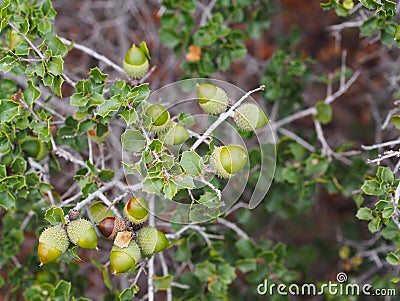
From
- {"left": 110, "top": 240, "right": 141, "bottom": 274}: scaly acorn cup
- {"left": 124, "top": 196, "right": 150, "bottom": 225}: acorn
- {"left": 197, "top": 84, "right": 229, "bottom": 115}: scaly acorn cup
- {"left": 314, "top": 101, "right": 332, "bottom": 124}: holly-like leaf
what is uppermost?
{"left": 197, "top": 84, "right": 229, "bottom": 115}: scaly acorn cup

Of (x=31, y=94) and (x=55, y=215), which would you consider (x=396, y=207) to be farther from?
(x=31, y=94)

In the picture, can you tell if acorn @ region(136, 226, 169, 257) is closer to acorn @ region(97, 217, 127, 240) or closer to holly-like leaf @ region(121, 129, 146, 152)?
acorn @ region(97, 217, 127, 240)

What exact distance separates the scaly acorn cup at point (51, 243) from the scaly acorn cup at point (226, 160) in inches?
20.1

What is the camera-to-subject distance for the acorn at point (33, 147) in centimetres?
204

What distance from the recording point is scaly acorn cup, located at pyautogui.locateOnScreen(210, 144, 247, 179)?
1547mm

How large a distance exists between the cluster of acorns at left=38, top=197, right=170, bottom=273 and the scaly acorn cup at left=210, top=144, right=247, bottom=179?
0.92 feet

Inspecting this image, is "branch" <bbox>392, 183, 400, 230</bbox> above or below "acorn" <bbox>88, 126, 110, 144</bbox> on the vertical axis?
below

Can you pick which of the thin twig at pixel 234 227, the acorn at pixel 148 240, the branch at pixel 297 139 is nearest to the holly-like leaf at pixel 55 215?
the acorn at pixel 148 240

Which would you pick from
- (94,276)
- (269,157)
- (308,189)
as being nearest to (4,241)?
(94,276)

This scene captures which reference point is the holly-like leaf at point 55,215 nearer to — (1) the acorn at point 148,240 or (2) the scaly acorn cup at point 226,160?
(1) the acorn at point 148,240

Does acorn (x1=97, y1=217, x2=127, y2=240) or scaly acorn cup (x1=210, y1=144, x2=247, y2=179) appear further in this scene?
acorn (x1=97, y1=217, x2=127, y2=240)

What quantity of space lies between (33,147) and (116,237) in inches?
26.0

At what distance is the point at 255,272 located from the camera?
235 cm

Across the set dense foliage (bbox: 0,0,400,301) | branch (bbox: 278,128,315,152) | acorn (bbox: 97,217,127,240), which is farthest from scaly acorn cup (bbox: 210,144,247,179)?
branch (bbox: 278,128,315,152)
